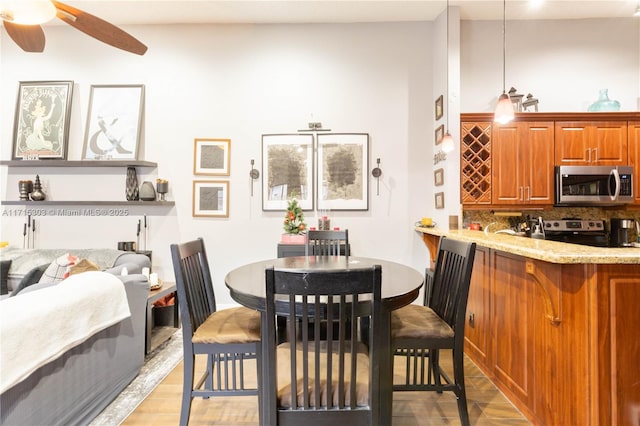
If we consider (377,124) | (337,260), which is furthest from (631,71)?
(337,260)

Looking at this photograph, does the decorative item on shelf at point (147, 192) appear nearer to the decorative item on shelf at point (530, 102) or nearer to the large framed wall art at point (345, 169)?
the large framed wall art at point (345, 169)

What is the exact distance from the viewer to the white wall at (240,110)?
370cm

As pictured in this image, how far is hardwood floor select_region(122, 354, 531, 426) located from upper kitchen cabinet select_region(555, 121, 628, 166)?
101 inches

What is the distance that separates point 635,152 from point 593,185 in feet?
2.03

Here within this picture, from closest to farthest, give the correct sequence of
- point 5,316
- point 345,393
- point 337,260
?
point 345,393, point 5,316, point 337,260

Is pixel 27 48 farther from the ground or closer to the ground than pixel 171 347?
farther from the ground

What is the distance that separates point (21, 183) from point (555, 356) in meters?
5.27

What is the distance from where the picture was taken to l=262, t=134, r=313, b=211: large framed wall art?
3699 mm

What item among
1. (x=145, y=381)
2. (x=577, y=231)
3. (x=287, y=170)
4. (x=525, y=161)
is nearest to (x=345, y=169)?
(x=287, y=170)

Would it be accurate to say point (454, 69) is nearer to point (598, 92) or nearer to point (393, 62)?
point (393, 62)

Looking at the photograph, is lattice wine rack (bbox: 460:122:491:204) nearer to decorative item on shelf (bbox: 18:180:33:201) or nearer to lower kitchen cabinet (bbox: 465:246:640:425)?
lower kitchen cabinet (bbox: 465:246:640:425)

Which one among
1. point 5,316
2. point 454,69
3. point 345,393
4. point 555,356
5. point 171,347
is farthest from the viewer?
point 454,69

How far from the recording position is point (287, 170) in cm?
371

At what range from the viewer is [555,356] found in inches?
63.4
